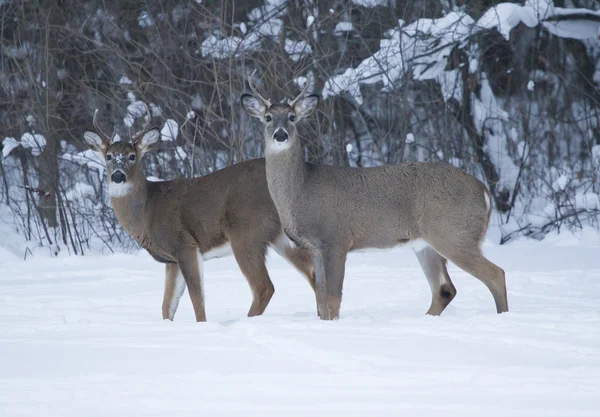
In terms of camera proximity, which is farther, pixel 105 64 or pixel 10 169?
pixel 10 169

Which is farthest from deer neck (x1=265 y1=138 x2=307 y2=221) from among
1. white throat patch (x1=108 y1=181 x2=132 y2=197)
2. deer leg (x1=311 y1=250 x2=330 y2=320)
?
white throat patch (x1=108 y1=181 x2=132 y2=197)

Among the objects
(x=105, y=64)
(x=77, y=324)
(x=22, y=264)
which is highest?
(x=105, y=64)

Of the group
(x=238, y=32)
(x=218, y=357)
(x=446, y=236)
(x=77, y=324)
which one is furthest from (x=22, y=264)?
(x=218, y=357)

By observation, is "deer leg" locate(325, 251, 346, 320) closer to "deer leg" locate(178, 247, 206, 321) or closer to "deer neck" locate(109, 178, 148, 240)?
"deer leg" locate(178, 247, 206, 321)

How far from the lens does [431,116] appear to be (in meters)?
13.5

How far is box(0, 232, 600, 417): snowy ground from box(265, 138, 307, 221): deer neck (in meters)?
0.86

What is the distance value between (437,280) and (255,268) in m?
1.38

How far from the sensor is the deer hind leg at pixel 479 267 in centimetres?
659

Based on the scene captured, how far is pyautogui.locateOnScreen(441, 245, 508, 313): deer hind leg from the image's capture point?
6590 mm

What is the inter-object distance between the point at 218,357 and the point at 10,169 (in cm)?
1168

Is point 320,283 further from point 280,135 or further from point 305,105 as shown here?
point 305,105

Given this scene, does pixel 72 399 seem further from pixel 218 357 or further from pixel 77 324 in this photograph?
pixel 77 324

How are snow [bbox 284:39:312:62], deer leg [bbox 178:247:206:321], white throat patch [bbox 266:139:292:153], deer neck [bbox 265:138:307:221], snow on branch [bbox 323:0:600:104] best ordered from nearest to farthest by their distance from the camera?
deer neck [bbox 265:138:307:221] → white throat patch [bbox 266:139:292:153] → deer leg [bbox 178:247:206:321] → snow on branch [bbox 323:0:600:104] → snow [bbox 284:39:312:62]

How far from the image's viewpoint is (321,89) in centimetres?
1231
